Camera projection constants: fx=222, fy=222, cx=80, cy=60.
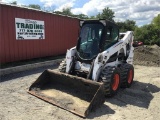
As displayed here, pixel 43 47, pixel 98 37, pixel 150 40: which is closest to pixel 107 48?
pixel 98 37

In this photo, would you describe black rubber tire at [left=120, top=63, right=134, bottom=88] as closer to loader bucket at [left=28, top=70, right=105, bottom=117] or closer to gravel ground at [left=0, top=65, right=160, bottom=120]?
gravel ground at [left=0, top=65, right=160, bottom=120]

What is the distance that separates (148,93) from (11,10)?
7.25 metres

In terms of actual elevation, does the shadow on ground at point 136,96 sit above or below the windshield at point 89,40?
below

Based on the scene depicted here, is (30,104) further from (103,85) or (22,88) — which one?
(103,85)

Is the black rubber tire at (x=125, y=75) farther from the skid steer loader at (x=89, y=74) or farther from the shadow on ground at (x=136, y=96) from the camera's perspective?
the shadow on ground at (x=136, y=96)

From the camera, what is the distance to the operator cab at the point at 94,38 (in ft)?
22.3

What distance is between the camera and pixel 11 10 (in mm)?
10539

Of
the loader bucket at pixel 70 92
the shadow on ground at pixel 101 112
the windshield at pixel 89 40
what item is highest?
the windshield at pixel 89 40

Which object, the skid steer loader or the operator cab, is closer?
the skid steer loader

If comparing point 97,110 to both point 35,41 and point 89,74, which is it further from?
point 35,41

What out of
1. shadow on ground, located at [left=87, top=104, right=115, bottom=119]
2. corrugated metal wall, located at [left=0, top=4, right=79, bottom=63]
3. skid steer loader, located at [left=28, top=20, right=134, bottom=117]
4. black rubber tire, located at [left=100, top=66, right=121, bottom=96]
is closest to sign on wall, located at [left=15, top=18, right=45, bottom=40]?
corrugated metal wall, located at [left=0, top=4, right=79, bottom=63]

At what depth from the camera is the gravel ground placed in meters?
5.35

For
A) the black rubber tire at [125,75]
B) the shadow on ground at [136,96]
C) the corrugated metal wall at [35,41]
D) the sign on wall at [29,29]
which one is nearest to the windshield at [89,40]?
the black rubber tire at [125,75]

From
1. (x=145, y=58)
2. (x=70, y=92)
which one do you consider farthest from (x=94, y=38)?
(x=145, y=58)
